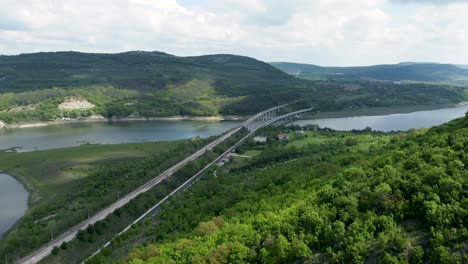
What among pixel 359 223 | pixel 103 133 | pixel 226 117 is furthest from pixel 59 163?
pixel 226 117

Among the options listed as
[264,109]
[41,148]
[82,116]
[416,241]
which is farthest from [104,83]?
[416,241]

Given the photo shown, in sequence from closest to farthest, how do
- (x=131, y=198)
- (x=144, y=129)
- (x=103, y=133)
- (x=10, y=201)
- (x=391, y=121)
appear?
(x=131, y=198), (x=10, y=201), (x=103, y=133), (x=144, y=129), (x=391, y=121)

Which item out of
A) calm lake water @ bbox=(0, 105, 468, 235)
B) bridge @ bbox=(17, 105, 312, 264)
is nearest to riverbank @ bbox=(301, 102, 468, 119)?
calm lake water @ bbox=(0, 105, 468, 235)

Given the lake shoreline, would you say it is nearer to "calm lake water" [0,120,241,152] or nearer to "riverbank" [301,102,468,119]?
"riverbank" [301,102,468,119]

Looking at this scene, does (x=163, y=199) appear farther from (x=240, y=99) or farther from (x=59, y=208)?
(x=240, y=99)

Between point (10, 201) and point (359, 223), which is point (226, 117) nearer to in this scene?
point (10, 201)

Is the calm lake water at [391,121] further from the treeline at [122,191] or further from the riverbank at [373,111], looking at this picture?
the treeline at [122,191]
